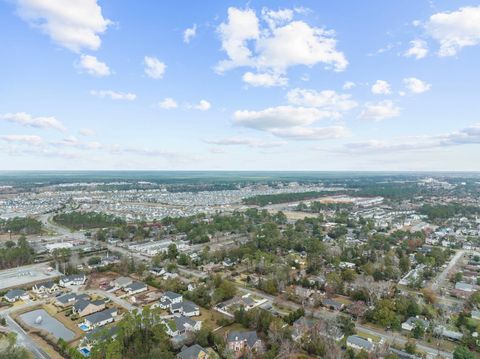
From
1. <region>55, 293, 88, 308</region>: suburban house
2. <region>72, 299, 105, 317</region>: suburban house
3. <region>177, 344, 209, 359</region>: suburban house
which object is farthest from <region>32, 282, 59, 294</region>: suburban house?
<region>177, 344, 209, 359</region>: suburban house

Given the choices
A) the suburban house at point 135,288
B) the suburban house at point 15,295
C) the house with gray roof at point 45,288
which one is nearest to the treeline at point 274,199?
the suburban house at point 135,288

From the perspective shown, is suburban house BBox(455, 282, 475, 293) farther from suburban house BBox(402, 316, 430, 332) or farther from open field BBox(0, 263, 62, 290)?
open field BBox(0, 263, 62, 290)

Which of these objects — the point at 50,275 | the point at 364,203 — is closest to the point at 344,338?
the point at 50,275

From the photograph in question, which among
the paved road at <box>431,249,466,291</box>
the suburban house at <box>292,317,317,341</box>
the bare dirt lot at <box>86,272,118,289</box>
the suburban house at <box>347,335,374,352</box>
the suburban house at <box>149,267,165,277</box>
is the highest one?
the suburban house at <box>292,317,317,341</box>

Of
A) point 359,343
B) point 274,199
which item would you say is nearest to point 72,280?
point 359,343

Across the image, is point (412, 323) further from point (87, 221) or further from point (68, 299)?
point (87, 221)

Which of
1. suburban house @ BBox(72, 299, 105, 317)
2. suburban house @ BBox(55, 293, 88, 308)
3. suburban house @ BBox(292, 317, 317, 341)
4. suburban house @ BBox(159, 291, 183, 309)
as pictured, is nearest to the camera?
suburban house @ BBox(292, 317, 317, 341)
